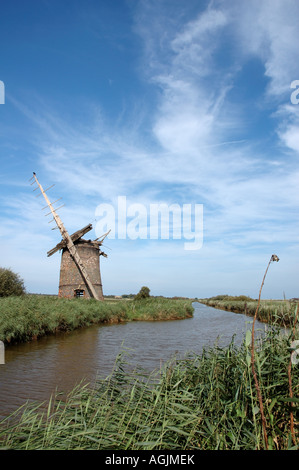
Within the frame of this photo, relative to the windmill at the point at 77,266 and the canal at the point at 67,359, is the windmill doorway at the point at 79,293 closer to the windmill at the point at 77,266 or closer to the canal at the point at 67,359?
the windmill at the point at 77,266

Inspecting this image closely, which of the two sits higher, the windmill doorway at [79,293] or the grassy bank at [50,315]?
the windmill doorway at [79,293]

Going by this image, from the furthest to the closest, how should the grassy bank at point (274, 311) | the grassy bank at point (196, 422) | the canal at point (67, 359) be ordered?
the canal at point (67, 359) < the grassy bank at point (274, 311) < the grassy bank at point (196, 422)

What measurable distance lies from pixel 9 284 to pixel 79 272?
5.23 m

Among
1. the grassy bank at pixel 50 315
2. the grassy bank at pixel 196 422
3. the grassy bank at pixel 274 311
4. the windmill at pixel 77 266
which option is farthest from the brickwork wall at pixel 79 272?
the grassy bank at pixel 196 422

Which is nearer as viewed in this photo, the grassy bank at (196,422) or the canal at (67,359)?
the grassy bank at (196,422)

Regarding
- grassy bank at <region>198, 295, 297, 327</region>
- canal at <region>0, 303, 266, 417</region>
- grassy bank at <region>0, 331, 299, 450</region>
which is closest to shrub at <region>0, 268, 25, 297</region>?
canal at <region>0, 303, 266, 417</region>

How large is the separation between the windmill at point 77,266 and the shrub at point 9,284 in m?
3.64

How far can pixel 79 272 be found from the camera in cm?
2322

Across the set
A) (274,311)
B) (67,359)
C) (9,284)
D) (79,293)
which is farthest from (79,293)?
(274,311)

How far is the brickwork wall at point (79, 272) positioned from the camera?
23.0 m

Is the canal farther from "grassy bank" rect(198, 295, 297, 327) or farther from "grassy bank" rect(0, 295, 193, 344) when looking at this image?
"grassy bank" rect(0, 295, 193, 344)

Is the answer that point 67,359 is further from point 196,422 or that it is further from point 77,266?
point 77,266
